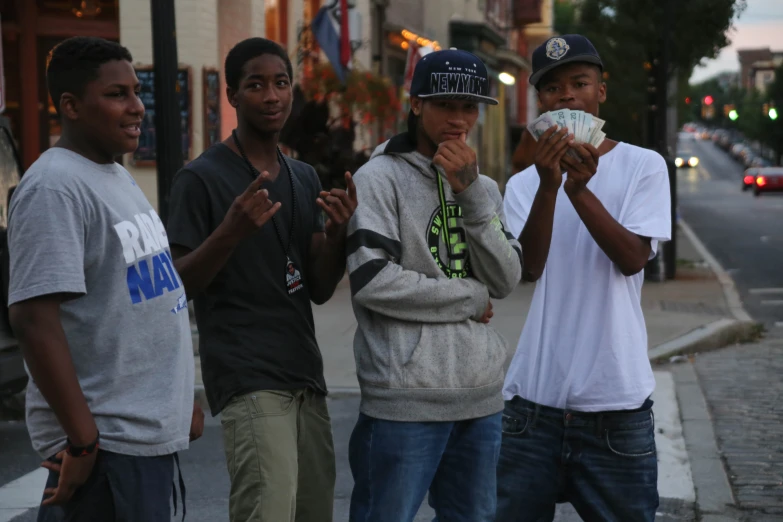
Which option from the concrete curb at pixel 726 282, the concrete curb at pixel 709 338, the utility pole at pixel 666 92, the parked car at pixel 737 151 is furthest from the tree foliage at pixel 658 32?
the parked car at pixel 737 151

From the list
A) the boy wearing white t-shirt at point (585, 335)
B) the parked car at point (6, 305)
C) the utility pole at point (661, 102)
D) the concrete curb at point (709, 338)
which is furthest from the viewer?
the utility pole at point (661, 102)

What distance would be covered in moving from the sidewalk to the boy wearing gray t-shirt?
5626 millimetres

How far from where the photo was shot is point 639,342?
12.1ft

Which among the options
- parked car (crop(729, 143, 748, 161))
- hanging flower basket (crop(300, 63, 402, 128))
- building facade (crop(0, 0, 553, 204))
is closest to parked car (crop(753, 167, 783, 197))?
building facade (crop(0, 0, 553, 204))

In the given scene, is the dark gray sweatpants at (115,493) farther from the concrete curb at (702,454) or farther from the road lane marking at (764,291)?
the road lane marking at (764,291)

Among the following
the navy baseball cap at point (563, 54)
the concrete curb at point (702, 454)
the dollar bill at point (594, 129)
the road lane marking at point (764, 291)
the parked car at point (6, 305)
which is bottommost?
the road lane marking at point (764, 291)

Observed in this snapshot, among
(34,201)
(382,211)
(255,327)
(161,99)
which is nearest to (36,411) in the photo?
(34,201)

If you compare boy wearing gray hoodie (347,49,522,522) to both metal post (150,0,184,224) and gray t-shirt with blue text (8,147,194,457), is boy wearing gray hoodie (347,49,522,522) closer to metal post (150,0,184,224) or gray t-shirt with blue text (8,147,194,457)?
gray t-shirt with blue text (8,147,194,457)

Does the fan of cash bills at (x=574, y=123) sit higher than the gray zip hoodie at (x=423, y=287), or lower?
higher

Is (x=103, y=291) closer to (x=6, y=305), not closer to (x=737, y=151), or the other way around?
(x=6, y=305)

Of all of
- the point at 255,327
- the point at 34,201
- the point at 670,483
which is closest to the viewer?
the point at 34,201

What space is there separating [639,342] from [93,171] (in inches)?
67.1

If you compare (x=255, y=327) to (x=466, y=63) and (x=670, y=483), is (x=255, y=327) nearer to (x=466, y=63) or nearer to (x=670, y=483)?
(x=466, y=63)

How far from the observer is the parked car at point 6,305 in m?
6.81
